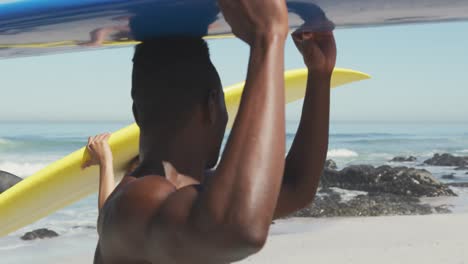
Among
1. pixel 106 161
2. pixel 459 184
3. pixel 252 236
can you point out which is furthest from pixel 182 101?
pixel 459 184

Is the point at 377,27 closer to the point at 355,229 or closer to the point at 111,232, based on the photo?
the point at 111,232

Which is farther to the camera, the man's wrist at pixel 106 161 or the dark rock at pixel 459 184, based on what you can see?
the dark rock at pixel 459 184

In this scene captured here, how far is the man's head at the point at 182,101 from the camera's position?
160cm

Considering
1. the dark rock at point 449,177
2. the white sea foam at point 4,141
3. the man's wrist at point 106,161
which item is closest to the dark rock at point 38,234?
the man's wrist at point 106,161

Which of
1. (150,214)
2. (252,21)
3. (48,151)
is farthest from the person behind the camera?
(48,151)

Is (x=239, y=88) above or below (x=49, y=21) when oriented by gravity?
below

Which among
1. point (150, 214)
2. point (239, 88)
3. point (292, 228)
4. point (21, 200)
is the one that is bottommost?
point (292, 228)

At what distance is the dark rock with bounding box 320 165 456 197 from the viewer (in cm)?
1594

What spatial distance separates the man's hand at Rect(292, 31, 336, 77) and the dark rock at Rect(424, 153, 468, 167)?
2229 cm

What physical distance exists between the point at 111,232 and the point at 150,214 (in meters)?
0.16

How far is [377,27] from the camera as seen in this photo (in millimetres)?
2053

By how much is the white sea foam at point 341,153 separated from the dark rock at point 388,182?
9.55 metres

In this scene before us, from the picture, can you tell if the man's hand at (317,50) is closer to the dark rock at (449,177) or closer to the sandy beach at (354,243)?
the sandy beach at (354,243)

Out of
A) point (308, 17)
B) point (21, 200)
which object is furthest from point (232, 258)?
point (21, 200)
